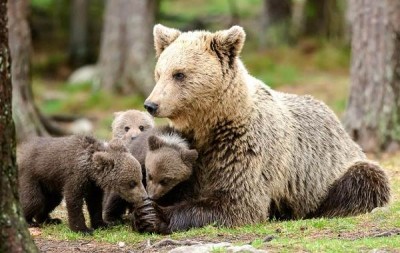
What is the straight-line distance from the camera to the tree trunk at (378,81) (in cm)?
1484

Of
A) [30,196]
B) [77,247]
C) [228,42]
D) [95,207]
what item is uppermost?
[228,42]

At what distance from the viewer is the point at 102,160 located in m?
8.62

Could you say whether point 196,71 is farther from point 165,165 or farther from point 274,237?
point 274,237

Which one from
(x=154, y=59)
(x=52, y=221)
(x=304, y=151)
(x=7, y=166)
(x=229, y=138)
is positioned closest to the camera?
(x=7, y=166)

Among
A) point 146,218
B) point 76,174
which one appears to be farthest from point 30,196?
point 146,218

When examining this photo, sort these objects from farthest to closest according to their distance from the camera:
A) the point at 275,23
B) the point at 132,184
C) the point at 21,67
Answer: the point at 275,23, the point at 21,67, the point at 132,184

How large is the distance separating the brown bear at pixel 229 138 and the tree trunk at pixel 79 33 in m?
19.9

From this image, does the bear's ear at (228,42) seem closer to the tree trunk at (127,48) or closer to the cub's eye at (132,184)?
the cub's eye at (132,184)

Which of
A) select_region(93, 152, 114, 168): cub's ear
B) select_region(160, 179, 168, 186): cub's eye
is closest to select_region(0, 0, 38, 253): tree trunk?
select_region(93, 152, 114, 168): cub's ear

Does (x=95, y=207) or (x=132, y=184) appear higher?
(x=132, y=184)

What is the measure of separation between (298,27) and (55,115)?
33.7 ft

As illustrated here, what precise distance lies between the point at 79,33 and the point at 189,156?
21.0 metres

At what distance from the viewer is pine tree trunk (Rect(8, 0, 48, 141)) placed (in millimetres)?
15422

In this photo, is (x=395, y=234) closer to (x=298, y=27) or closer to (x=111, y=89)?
(x=111, y=89)
